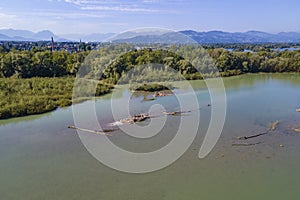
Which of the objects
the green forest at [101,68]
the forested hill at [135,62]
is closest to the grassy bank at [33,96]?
the green forest at [101,68]

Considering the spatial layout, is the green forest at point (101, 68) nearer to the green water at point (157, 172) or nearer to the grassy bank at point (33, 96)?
the grassy bank at point (33, 96)

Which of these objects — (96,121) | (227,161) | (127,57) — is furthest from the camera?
(127,57)

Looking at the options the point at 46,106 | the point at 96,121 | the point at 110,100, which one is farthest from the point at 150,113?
the point at 46,106

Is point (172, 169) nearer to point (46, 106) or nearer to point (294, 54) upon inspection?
point (46, 106)

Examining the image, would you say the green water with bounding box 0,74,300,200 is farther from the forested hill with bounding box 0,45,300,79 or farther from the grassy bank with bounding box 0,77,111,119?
the forested hill with bounding box 0,45,300,79

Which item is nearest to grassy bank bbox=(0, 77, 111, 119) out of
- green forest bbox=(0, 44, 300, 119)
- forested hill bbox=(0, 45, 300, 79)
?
green forest bbox=(0, 44, 300, 119)

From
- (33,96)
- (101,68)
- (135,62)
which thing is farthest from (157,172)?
(135,62)
